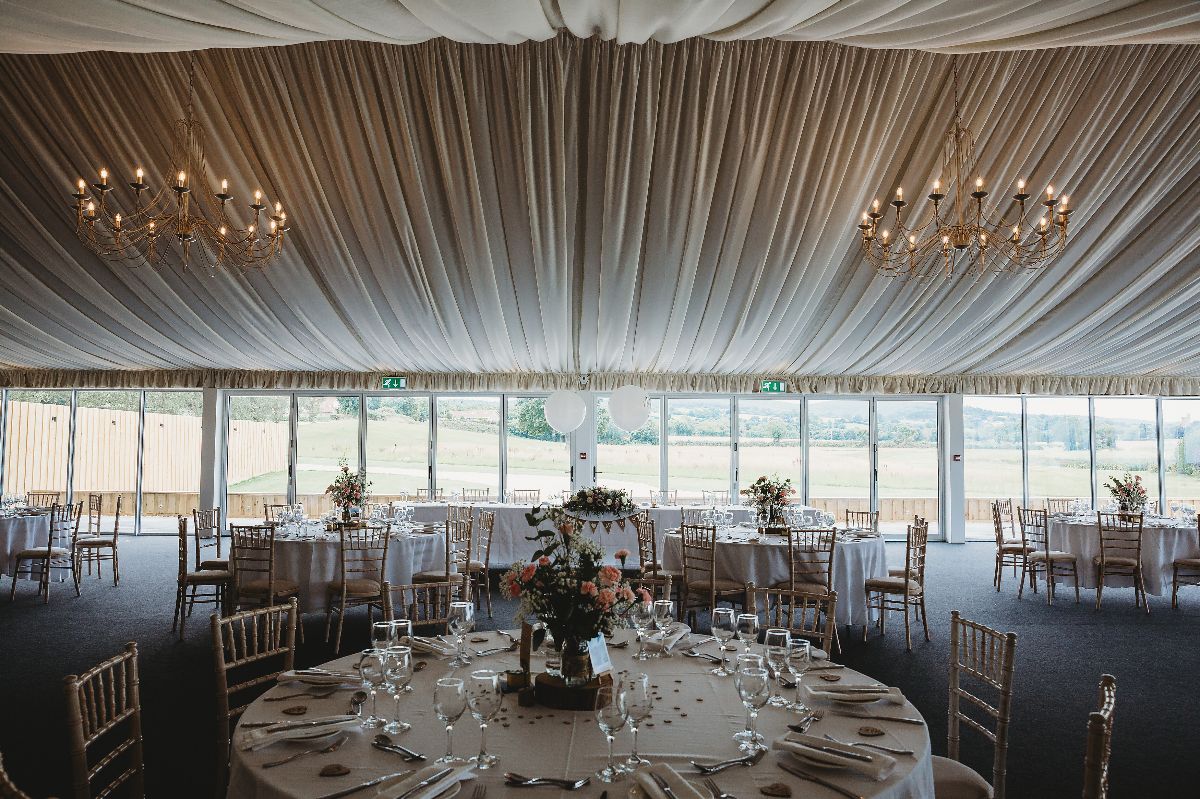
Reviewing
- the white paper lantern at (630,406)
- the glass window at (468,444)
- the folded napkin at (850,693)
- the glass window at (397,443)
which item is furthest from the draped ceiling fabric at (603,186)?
the folded napkin at (850,693)

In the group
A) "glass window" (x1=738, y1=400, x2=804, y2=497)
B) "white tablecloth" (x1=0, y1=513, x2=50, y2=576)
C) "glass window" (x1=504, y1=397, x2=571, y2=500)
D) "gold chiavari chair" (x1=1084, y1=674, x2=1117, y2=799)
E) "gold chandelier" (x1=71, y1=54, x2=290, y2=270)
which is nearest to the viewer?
"gold chiavari chair" (x1=1084, y1=674, x2=1117, y2=799)

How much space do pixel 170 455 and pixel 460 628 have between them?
1314cm

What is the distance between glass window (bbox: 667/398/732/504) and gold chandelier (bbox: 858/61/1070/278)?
5.44 m

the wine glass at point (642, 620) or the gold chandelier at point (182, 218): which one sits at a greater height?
the gold chandelier at point (182, 218)

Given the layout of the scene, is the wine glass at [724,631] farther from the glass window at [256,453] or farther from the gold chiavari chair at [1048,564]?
the glass window at [256,453]

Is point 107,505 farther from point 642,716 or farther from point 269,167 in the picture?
point 642,716

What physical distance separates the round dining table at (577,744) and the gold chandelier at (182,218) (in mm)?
3955

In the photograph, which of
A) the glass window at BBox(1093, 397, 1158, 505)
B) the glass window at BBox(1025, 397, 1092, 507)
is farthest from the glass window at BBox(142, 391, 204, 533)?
the glass window at BBox(1093, 397, 1158, 505)

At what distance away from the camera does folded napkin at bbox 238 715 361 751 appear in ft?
7.15

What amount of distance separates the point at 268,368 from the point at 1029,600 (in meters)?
12.1

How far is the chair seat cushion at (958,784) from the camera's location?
261cm

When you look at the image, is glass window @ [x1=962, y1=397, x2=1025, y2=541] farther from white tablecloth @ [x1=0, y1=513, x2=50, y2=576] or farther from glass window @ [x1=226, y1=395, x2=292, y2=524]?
white tablecloth @ [x1=0, y1=513, x2=50, y2=576]

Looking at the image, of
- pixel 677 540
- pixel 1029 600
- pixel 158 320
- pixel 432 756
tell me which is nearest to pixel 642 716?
pixel 432 756

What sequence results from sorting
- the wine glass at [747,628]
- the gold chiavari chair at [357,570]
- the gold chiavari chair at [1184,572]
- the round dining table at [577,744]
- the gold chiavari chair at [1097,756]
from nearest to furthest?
1. the gold chiavari chair at [1097,756]
2. the round dining table at [577,744]
3. the wine glass at [747,628]
4. the gold chiavari chair at [357,570]
5. the gold chiavari chair at [1184,572]
